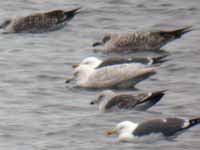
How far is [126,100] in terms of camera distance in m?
17.6

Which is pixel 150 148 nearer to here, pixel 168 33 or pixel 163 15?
pixel 168 33

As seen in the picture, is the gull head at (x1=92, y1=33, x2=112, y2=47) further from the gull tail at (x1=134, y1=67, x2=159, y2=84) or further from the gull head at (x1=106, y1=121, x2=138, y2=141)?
the gull head at (x1=106, y1=121, x2=138, y2=141)

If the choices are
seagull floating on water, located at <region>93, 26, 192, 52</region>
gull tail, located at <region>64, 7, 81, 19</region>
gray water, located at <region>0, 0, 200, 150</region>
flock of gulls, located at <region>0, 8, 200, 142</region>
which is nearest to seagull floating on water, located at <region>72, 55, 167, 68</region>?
flock of gulls, located at <region>0, 8, 200, 142</region>

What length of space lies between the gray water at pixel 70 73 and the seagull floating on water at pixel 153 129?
0.38 ft

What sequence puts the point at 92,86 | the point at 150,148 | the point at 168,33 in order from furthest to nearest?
the point at 168,33, the point at 92,86, the point at 150,148

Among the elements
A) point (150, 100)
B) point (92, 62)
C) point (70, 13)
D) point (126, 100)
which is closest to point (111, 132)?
point (150, 100)

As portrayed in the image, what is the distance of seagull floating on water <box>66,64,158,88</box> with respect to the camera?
18891 millimetres

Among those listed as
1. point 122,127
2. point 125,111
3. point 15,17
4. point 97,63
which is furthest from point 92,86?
point 15,17

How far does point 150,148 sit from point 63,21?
328 inches

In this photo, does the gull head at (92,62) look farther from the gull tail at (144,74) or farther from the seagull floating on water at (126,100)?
the seagull floating on water at (126,100)

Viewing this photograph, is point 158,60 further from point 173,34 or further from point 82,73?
point 173,34

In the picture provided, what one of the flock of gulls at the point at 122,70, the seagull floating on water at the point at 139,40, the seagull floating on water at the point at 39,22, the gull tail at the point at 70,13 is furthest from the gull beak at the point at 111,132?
the gull tail at the point at 70,13

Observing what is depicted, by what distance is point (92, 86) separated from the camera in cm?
1944

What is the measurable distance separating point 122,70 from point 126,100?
1608 mm
